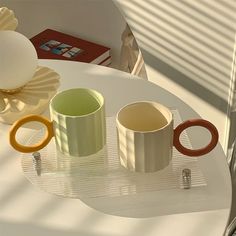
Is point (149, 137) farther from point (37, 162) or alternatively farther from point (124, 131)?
point (37, 162)

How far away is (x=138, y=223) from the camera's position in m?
0.83

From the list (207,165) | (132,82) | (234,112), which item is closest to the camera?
(207,165)

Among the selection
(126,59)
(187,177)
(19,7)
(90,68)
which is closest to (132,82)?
(90,68)

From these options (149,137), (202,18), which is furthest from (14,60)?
(202,18)

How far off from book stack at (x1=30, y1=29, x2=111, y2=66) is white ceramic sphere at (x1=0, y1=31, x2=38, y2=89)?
783mm

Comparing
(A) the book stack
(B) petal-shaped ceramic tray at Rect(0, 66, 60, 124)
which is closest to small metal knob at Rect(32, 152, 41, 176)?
(B) petal-shaped ceramic tray at Rect(0, 66, 60, 124)

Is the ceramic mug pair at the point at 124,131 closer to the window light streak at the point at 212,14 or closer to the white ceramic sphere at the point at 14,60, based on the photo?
the white ceramic sphere at the point at 14,60

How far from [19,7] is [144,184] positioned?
3.85ft

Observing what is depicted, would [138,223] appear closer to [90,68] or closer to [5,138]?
[5,138]

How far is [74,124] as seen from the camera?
880 mm

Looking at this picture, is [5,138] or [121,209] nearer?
[121,209]

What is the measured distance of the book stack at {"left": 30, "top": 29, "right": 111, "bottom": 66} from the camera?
1.81 meters

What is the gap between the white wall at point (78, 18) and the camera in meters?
1.81

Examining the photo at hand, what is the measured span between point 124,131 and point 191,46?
0.61m
